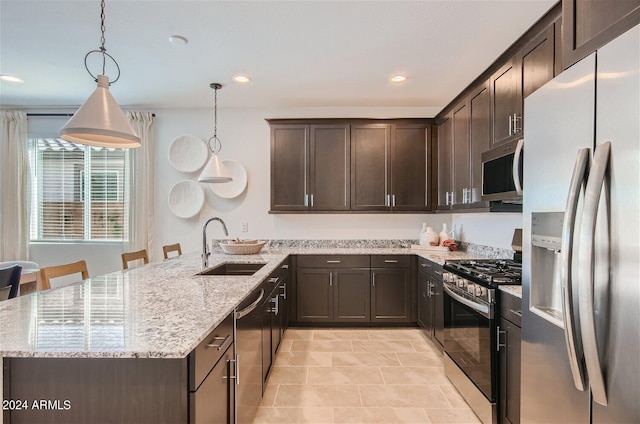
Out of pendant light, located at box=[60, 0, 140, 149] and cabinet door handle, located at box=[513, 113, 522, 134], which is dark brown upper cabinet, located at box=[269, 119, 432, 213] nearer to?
cabinet door handle, located at box=[513, 113, 522, 134]

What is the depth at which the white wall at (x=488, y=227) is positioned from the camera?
2.88 m

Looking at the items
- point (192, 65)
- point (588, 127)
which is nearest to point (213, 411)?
point (588, 127)

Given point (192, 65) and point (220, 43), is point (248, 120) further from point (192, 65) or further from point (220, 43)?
point (220, 43)

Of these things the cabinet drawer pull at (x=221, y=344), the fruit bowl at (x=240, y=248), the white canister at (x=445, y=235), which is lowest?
the cabinet drawer pull at (x=221, y=344)

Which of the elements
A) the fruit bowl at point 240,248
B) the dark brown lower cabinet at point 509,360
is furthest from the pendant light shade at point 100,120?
the dark brown lower cabinet at point 509,360

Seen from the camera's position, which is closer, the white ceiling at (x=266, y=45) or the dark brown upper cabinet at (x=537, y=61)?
the dark brown upper cabinet at (x=537, y=61)

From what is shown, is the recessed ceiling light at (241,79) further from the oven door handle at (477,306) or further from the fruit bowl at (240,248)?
the oven door handle at (477,306)

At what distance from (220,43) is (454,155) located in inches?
95.6

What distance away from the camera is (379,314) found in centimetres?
356

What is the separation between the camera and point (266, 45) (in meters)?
2.52

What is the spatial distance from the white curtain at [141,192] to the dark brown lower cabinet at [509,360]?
3928 millimetres

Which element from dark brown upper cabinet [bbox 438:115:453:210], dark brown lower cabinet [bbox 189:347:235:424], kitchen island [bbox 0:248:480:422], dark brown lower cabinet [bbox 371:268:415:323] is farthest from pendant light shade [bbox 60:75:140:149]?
dark brown upper cabinet [bbox 438:115:453:210]

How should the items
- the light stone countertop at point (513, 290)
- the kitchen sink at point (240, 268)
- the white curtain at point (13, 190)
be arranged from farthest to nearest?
the white curtain at point (13, 190) < the kitchen sink at point (240, 268) < the light stone countertop at point (513, 290)

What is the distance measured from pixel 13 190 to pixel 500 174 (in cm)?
546
